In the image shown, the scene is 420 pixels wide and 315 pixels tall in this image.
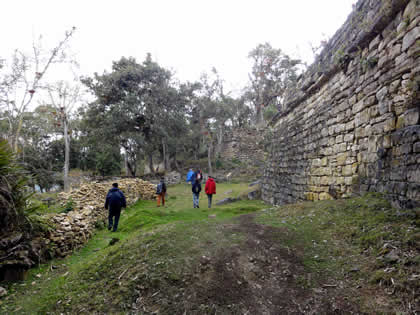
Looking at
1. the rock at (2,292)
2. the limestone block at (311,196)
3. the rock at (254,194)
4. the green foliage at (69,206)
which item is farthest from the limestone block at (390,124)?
the green foliage at (69,206)

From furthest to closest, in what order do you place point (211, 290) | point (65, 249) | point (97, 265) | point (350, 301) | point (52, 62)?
point (52, 62), point (65, 249), point (97, 265), point (211, 290), point (350, 301)

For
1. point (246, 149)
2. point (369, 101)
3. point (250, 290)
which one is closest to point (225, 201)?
point (369, 101)

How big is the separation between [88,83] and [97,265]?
2018 centimetres

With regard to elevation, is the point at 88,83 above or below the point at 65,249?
above

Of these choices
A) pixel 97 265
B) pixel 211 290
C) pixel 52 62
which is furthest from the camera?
pixel 52 62

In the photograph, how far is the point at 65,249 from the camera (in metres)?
4.99

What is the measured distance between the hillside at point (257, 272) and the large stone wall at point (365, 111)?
59cm

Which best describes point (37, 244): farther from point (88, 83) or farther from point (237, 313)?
→ point (88, 83)

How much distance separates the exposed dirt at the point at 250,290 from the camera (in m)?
2.34

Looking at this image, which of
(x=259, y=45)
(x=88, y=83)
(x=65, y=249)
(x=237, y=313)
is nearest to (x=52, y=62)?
(x=88, y=83)

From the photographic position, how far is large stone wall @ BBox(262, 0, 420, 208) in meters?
3.22

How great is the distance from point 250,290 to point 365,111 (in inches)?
154

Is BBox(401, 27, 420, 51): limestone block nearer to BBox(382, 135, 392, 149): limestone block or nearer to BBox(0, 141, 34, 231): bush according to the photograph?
BBox(382, 135, 392, 149): limestone block

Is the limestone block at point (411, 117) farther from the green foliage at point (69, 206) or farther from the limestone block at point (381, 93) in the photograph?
the green foliage at point (69, 206)
